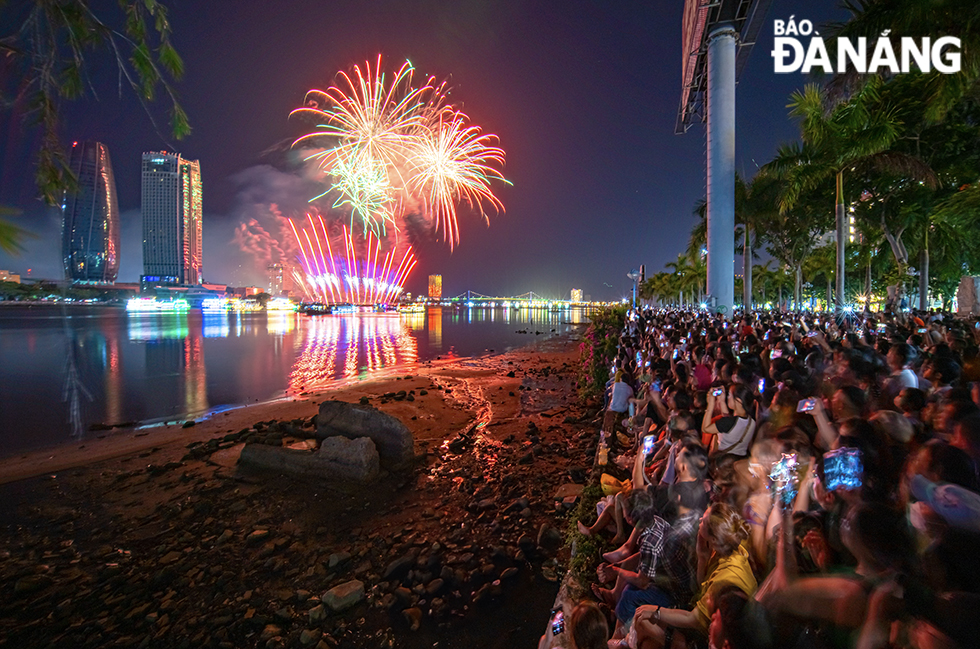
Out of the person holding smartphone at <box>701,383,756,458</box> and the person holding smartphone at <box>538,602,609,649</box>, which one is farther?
the person holding smartphone at <box>701,383,756,458</box>

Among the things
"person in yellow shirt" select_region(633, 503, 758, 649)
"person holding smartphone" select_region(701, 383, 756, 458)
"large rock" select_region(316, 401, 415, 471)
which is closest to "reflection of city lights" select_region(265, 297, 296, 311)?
"large rock" select_region(316, 401, 415, 471)

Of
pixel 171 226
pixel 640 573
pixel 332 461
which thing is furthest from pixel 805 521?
pixel 171 226

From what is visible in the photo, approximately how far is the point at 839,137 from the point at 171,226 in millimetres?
216121

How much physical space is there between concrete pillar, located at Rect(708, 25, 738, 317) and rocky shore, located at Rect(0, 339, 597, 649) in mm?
15553

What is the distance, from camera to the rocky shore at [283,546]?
4.54 metres

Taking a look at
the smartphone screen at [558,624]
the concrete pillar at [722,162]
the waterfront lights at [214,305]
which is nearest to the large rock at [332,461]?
the smartphone screen at [558,624]

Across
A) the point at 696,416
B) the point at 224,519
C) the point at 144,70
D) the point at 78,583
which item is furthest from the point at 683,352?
the point at 78,583

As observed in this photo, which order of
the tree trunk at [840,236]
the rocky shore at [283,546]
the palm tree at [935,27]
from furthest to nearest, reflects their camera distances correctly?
1. the tree trunk at [840,236]
2. the palm tree at [935,27]
3. the rocky shore at [283,546]

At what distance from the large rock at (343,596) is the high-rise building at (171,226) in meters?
180

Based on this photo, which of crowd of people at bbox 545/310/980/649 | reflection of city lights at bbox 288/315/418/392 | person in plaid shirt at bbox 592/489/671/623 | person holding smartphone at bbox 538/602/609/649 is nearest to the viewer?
crowd of people at bbox 545/310/980/649

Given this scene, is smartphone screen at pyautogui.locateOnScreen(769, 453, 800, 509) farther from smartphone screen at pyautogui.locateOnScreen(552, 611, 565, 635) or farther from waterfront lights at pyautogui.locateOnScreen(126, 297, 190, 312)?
waterfront lights at pyautogui.locateOnScreen(126, 297, 190, 312)

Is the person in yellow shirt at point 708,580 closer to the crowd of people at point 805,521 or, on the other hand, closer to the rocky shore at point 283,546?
the crowd of people at point 805,521

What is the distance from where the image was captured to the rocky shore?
4.54 m

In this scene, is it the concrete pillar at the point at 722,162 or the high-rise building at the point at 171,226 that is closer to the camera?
the concrete pillar at the point at 722,162
